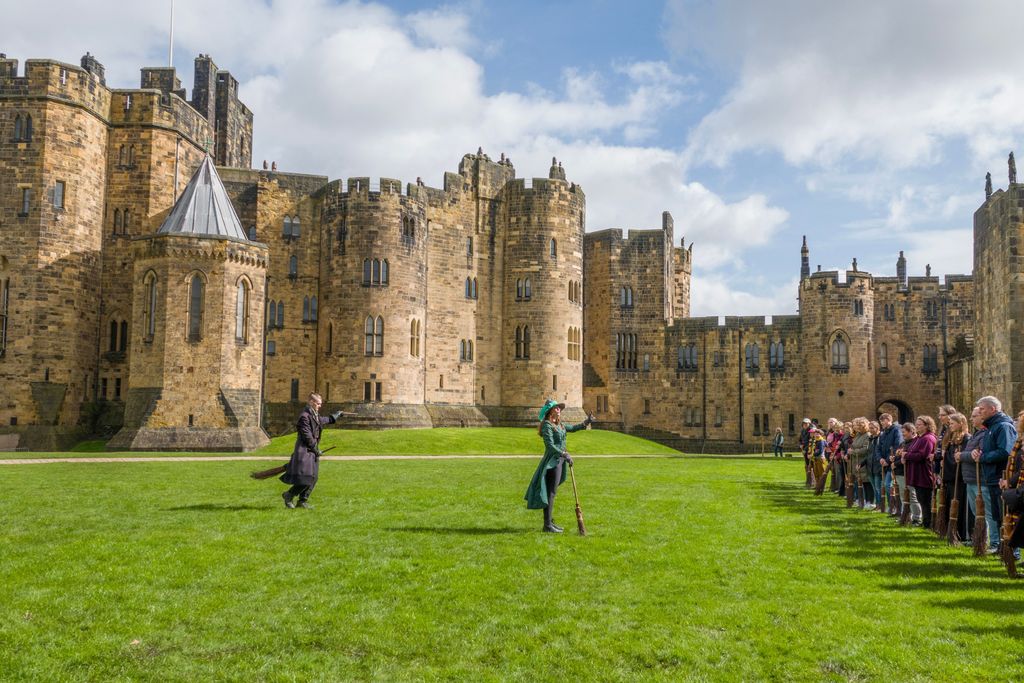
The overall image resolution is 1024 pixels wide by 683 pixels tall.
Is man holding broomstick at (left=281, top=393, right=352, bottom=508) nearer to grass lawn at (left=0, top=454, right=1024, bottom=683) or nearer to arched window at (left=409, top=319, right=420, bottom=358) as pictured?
grass lawn at (left=0, top=454, right=1024, bottom=683)

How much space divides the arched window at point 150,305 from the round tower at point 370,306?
31.6 ft

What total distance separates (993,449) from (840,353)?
44.2 m

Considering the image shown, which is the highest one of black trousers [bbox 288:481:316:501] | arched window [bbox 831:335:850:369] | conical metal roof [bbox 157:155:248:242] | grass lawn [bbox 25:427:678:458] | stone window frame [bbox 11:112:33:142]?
stone window frame [bbox 11:112:33:142]

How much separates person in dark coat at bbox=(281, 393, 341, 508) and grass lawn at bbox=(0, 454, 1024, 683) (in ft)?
1.44

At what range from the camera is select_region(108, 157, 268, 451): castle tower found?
1492 inches

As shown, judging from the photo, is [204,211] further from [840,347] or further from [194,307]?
[840,347]

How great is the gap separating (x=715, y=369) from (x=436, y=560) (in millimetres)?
47471

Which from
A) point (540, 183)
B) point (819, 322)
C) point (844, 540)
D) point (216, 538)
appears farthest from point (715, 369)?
point (216, 538)

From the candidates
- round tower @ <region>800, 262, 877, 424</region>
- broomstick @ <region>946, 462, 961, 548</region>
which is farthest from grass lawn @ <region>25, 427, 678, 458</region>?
broomstick @ <region>946, 462, 961, 548</region>

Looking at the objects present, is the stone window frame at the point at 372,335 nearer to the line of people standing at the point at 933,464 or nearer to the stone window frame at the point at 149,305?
the stone window frame at the point at 149,305

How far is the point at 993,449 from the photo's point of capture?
11742 mm

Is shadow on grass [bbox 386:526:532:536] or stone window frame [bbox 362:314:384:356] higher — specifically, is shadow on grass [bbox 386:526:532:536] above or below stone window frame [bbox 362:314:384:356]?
below

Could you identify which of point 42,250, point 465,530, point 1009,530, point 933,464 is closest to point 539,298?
point 42,250

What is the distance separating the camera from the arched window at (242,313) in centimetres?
4044
